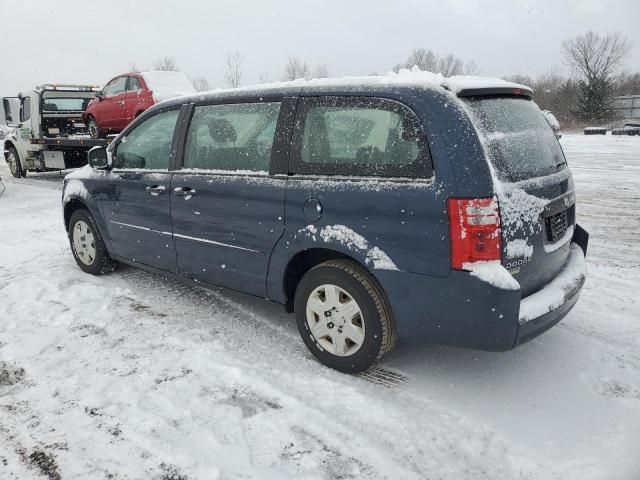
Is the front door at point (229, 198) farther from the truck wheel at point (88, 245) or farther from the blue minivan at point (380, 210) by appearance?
the truck wheel at point (88, 245)

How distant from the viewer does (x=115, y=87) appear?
11.8 metres

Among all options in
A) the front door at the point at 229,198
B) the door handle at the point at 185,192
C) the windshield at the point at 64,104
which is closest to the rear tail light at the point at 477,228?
the front door at the point at 229,198

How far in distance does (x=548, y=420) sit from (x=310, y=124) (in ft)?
7.25

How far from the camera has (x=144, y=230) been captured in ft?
14.3

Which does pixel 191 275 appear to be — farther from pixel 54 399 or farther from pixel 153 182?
pixel 54 399

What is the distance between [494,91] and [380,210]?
0.99m

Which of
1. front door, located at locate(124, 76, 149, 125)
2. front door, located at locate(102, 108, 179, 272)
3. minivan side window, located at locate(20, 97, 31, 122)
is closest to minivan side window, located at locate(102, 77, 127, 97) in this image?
front door, located at locate(124, 76, 149, 125)

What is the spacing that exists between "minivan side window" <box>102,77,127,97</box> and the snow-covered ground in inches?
325

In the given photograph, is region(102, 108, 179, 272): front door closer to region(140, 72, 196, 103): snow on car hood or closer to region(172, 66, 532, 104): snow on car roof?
region(172, 66, 532, 104): snow on car roof

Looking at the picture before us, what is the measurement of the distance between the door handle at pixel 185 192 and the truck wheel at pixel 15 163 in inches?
515

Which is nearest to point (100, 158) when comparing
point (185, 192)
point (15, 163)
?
point (185, 192)

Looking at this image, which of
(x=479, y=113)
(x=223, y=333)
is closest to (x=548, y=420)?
(x=479, y=113)

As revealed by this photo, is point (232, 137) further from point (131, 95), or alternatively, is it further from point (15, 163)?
point (15, 163)

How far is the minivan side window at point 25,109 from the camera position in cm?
1366
